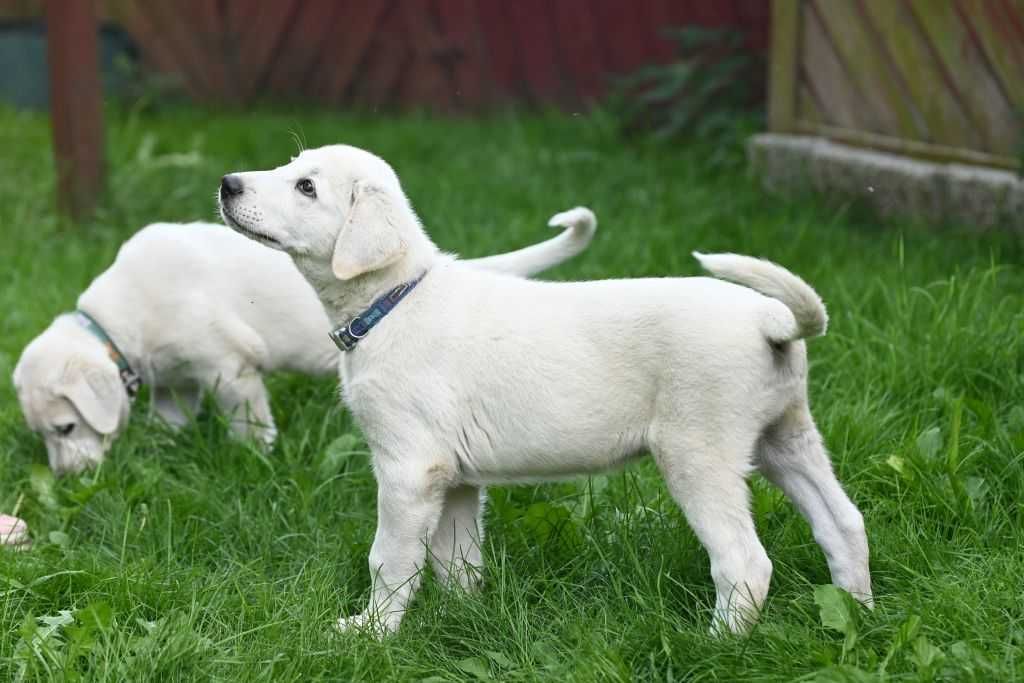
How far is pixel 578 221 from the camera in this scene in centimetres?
377

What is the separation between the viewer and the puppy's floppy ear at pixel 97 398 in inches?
172

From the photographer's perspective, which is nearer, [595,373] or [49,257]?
[595,373]

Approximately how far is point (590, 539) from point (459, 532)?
351 mm

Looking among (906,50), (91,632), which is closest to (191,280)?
(91,632)

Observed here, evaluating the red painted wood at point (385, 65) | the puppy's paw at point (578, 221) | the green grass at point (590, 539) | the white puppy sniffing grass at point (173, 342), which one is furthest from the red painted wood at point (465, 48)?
the puppy's paw at point (578, 221)

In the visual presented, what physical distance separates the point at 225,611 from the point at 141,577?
0.25 metres

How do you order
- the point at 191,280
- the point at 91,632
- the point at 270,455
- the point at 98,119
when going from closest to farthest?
1. the point at 91,632
2. the point at 270,455
3. the point at 191,280
4. the point at 98,119

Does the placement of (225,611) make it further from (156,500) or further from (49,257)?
(49,257)

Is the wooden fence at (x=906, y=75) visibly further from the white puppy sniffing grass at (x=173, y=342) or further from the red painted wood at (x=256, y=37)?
the red painted wood at (x=256, y=37)

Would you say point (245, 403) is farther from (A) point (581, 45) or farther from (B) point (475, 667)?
(A) point (581, 45)

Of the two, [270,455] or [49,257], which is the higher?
[270,455]

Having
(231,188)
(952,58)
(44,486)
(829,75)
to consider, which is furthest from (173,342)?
(829,75)

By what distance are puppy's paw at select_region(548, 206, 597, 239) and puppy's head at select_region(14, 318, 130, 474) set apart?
170 cm

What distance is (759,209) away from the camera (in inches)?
271
